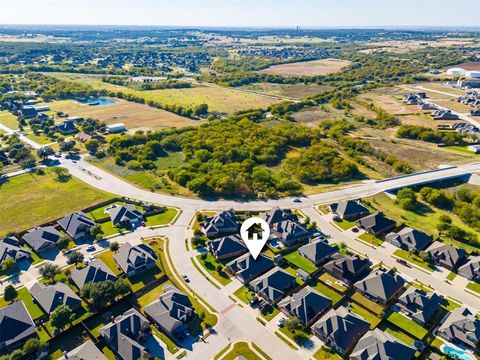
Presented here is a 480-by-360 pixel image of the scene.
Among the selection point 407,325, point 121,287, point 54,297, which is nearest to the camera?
point 407,325

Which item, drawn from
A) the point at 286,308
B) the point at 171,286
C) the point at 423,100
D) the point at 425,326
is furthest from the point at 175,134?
the point at 423,100

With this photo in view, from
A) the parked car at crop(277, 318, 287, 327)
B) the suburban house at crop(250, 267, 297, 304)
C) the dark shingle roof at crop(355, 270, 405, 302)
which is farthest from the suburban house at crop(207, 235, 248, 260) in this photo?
the dark shingle roof at crop(355, 270, 405, 302)

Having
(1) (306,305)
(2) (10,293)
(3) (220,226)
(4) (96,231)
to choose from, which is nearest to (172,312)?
(1) (306,305)

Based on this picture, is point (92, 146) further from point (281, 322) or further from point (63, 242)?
point (281, 322)

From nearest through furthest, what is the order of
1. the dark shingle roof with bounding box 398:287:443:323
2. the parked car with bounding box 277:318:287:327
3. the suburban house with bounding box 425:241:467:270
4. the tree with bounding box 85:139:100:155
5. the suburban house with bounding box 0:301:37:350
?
1. the suburban house with bounding box 0:301:37:350
2. the parked car with bounding box 277:318:287:327
3. the dark shingle roof with bounding box 398:287:443:323
4. the suburban house with bounding box 425:241:467:270
5. the tree with bounding box 85:139:100:155

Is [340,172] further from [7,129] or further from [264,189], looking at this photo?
[7,129]

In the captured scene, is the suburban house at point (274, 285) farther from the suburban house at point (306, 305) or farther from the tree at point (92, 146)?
the tree at point (92, 146)

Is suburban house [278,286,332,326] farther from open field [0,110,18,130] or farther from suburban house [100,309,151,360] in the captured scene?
open field [0,110,18,130]
